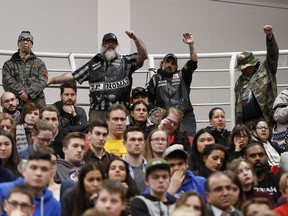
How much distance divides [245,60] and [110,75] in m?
1.72

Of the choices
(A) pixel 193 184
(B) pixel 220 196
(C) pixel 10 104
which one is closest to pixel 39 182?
(B) pixel 220 196

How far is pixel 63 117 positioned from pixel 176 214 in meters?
5.10

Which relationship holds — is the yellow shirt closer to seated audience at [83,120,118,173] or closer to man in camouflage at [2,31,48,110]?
seated audience at [83,120,118,173]

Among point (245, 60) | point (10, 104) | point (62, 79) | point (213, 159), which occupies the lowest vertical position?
point (213, 159)

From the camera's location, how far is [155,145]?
9.48 metres

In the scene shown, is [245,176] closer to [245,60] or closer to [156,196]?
[156,196]

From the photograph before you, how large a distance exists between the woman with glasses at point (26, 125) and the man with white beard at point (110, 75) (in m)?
1.32

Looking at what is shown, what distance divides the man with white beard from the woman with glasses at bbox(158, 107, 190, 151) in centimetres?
129

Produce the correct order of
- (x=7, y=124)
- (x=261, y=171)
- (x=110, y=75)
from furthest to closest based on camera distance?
(x=110, y=75) → (x=7, y=124) → (x=261, y=171)

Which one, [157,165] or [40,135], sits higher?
[40,135]

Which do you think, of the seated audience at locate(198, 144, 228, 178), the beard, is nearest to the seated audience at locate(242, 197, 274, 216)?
the seated audience at locate(198, 144, 228, 178)

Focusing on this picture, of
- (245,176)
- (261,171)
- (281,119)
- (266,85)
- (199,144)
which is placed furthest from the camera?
(266,85)

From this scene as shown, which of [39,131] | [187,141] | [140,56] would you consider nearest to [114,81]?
[140,56]

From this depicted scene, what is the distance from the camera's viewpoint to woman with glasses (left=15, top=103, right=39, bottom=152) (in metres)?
10.3
